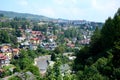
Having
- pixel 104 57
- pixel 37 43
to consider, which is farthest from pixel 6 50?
pixel 104 57

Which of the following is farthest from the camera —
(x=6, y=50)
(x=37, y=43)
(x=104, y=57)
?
(x=37, y=43)

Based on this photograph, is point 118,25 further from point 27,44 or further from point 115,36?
point 27,44

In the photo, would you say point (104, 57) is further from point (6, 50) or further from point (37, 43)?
point (37, 43)

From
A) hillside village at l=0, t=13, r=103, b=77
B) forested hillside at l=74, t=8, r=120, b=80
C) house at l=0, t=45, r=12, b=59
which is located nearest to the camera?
forested hillside at l=74, t=8, r=120, b=80

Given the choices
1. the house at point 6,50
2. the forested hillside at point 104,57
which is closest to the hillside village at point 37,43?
the house at point 6,50

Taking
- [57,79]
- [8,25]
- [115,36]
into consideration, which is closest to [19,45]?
[8,25]

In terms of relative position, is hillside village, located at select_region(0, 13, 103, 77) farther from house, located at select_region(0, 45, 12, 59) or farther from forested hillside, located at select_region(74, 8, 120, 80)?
forested hillside, located at select_region(74, 8, 120, 80)

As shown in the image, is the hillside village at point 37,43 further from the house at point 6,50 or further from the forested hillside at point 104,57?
the forested hillside at point 104,57

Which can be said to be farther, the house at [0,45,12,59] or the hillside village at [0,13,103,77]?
the house at [0,45,12,59]

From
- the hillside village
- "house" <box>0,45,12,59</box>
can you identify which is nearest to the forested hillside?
the hillside village
